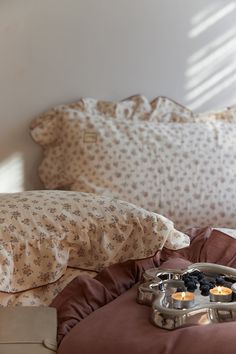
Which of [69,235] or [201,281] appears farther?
[69,235]

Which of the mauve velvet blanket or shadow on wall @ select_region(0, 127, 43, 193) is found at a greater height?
shadow on wall @ select_region(0, 127, 43, 193)

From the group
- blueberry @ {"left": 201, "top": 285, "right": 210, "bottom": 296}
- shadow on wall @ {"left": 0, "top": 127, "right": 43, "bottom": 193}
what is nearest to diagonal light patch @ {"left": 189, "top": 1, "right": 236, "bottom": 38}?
shadow on wall @ {"left": 0, "top": 127, "right": 43, "bottom": 193}

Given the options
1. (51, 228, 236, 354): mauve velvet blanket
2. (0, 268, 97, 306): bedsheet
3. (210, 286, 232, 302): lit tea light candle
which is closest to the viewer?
(51, 228, 236, 354): mauve velvet blanket

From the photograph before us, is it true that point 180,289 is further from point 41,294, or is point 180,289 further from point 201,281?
point 41,294

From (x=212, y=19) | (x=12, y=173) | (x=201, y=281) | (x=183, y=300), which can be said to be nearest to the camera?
(x=183, y=300)

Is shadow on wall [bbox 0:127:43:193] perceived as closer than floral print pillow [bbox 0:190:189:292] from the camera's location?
No

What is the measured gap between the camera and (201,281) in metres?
1.18

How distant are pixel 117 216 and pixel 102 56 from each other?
2.41ft

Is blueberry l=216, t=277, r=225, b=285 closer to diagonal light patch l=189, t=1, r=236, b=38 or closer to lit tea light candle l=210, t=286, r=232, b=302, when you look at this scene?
lit tea light candle l=210, t=286, r=232, b=302

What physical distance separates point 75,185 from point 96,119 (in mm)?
229

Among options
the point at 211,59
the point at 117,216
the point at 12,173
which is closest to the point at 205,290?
the point at 117,216

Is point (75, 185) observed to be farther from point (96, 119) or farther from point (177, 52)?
point (177, 52)

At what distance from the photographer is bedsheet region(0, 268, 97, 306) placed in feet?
4.15

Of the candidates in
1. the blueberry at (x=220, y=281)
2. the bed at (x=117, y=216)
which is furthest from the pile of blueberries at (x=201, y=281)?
the bed at (x=117, y=216)
